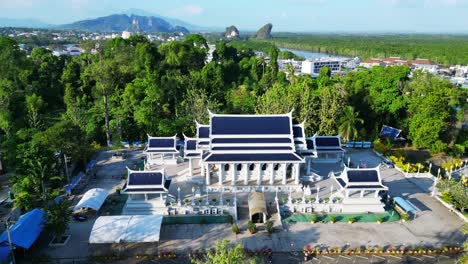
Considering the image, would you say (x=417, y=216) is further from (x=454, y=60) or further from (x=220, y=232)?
(x=454, y=60)

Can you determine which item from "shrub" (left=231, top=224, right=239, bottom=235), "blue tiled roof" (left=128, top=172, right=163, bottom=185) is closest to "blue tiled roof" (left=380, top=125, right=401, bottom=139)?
"shrub" (left=231, top=224, right=239, bottom=235)

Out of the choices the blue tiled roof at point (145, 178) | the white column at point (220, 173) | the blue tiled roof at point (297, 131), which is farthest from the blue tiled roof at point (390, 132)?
the blue tiled roof at point (145, 178)

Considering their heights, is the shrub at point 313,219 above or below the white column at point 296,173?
below

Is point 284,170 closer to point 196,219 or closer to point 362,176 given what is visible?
point 362,176

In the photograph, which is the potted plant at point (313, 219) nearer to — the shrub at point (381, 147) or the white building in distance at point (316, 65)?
the shrub at point (381, 147)

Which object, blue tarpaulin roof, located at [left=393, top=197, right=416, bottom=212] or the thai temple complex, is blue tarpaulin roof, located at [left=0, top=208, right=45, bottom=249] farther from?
blue tarpaulin roof, located at [left=393, top=197, right=416, bottom=212]

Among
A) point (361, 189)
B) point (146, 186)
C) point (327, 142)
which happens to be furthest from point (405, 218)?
point (146, 186)
